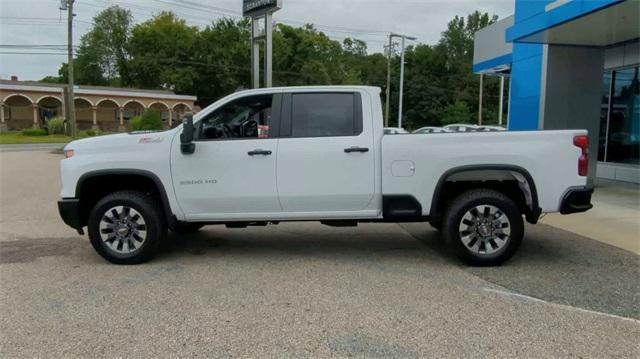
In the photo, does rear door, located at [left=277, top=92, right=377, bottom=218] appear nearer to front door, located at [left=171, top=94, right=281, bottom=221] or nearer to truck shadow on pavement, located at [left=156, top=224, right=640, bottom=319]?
front door, located at [left=171, top=94, right=281, bottom=221]

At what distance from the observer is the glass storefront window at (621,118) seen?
14125mm

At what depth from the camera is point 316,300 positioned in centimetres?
478

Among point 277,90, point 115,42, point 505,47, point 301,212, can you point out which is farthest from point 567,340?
point 115,42

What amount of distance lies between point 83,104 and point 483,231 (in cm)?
5743

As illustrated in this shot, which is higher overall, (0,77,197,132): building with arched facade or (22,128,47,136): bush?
(0,77,197,132): building with arched facade

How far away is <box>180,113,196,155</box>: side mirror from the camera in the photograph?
5746 millimetres

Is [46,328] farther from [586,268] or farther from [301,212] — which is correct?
[586,268]

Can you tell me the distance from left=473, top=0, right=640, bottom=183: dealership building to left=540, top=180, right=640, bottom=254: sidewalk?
7.67 ft

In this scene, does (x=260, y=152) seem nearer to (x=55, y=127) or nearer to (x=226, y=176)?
(x=226, y=176)

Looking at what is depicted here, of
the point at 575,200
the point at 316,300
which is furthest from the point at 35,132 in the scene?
the point at 575,200

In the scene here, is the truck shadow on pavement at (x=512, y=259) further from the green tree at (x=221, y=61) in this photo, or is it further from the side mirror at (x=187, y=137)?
the green tree at (x=221, y=61)

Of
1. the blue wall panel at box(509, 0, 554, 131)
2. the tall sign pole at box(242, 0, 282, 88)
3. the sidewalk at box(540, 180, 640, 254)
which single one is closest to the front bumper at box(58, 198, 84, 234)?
the sidewalk at box(540, 180, 640, 254)

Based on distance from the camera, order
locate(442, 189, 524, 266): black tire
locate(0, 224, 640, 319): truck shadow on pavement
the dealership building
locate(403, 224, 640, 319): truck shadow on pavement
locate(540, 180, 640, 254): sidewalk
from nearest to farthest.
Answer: locate(403, 224, 640, 319): truck shadow on pavement, locate(0, 224, 640, 319): truck shadow on pavement, locate(442, 189, 524, 266): black tire, locate(540, 180, 640, 254): sidewalk, the dealership building

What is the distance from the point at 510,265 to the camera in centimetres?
599
